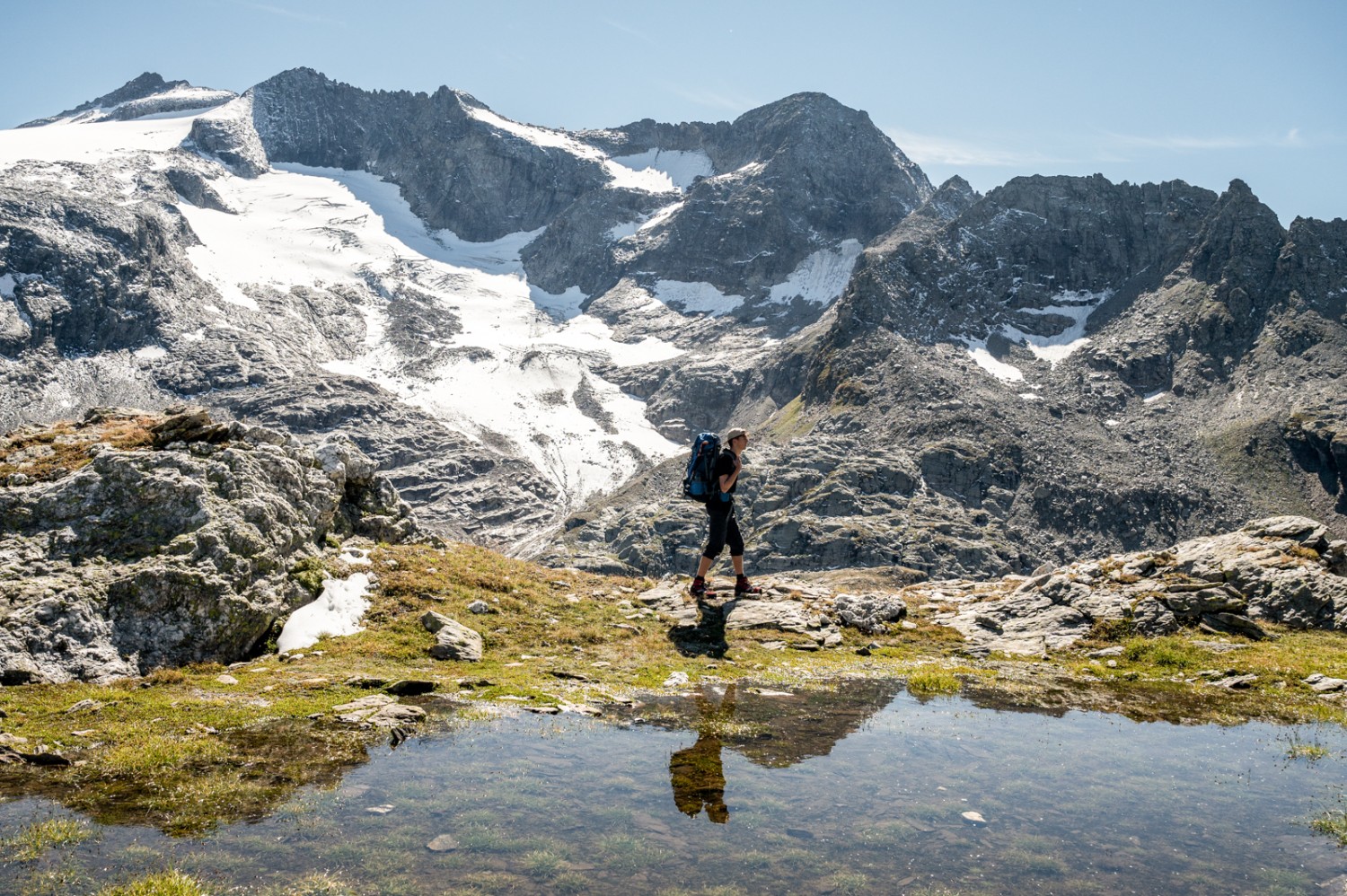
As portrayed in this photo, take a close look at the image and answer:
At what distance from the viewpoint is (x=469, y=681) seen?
1439cm

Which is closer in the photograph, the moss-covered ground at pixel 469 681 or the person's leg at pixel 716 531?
the moss-covered ground at pixel 469 681

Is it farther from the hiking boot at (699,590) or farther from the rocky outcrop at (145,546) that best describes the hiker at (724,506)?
the rocky outcrop at (145,546)

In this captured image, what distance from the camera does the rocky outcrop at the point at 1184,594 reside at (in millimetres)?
21625

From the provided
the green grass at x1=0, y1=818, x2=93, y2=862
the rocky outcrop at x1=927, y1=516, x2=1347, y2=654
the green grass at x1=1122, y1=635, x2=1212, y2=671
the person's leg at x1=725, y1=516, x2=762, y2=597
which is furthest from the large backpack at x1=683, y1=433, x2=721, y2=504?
the green grass at x1=0, y1=818, x2=93, y2=862

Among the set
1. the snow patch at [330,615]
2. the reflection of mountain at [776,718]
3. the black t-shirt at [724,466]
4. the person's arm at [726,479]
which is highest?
the black t-shirt at [724,466]

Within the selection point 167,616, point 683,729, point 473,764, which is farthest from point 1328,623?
point 167,616

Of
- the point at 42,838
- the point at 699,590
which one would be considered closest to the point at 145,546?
the point at 42,838

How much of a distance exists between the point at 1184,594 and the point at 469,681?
61.1 feet

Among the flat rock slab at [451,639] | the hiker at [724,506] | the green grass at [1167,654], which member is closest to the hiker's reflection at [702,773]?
the flat rock slab at [451,639]

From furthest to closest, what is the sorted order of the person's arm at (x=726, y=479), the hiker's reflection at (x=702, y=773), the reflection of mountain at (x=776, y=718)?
the person's arm at (x=726, y=479), the reflection of mountain at (x=776, y=718), the hiker's reflection at (x=702, y=773)

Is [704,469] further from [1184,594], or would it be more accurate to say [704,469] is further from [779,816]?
[1184,594]

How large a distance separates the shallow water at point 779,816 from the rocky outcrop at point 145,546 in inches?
263

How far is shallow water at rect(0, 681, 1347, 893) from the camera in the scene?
7.41 m

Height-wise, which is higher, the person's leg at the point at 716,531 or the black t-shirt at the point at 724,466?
the black t-shirt at the point at 724,466
